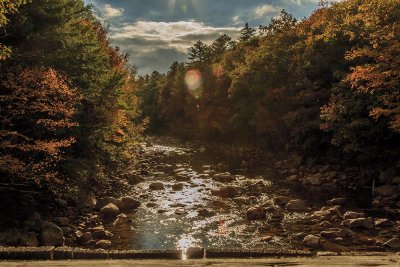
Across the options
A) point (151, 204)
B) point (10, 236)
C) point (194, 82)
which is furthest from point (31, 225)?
point (194, 82)

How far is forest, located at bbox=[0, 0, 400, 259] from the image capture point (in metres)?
13.9

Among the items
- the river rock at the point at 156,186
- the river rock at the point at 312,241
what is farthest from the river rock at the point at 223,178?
the river rock at the point at 312,241

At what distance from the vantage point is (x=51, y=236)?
13.3 m

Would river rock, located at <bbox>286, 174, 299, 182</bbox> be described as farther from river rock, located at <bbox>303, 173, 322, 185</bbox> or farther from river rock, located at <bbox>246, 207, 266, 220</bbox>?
river rock, located at <bbox>246, 207, 266, 220</bbox>

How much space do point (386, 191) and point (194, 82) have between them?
50562 millimetres

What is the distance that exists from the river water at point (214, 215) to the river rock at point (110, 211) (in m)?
0.73

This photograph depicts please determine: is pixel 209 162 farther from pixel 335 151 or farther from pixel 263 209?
pixel 263 209

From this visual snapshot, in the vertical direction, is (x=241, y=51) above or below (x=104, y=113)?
above

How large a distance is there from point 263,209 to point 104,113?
9608mm

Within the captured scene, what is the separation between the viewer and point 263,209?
1725 centimetres

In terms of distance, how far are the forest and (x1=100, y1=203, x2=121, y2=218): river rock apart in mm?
59

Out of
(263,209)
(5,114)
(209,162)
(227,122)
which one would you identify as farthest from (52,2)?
(227,122)

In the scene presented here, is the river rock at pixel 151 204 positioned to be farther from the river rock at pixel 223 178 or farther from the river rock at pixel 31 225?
the river rock at pixel 223 178

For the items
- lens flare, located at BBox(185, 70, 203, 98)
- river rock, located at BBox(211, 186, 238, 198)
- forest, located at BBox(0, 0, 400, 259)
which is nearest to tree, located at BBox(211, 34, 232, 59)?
lens flare, located at BBox(185, 70, 203, 98)
